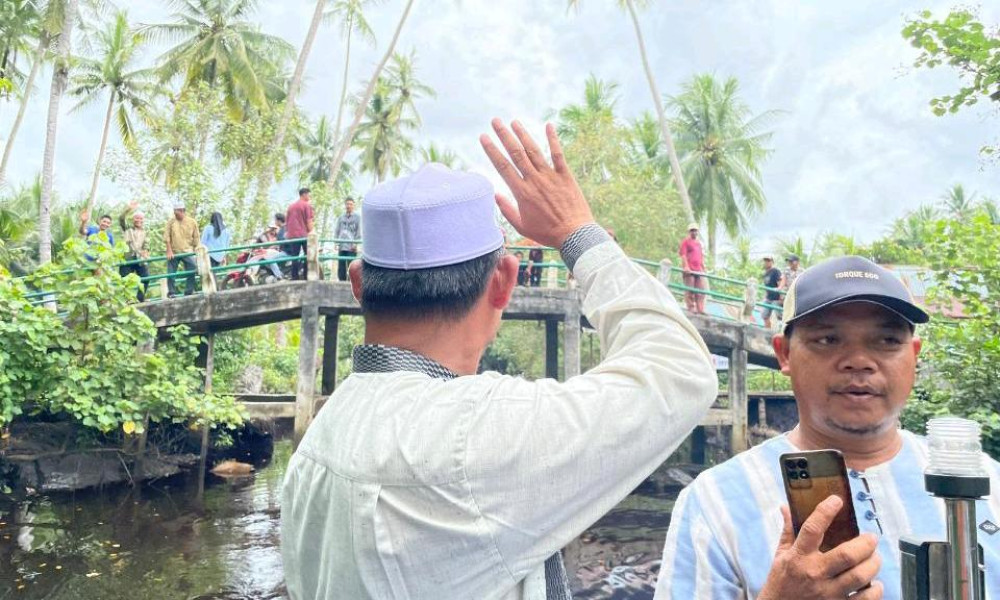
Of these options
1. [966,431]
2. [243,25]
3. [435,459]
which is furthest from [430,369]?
[243,25]

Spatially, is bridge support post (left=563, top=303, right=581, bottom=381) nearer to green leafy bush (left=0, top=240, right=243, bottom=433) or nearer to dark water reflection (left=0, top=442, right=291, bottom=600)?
dark water reflection (left=0, top=442, right=291, bottom=600)

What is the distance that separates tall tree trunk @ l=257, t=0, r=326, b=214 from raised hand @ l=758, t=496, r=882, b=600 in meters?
18.0

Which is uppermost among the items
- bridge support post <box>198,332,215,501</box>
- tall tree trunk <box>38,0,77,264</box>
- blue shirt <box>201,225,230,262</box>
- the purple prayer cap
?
tall tree trunk <box>38,0,77,264</box>

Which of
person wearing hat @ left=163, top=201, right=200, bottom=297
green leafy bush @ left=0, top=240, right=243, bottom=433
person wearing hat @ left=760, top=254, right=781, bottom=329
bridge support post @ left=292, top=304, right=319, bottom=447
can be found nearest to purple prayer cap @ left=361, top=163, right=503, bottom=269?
green leafy bush @ left=0, top=240, right=243, bottom=433

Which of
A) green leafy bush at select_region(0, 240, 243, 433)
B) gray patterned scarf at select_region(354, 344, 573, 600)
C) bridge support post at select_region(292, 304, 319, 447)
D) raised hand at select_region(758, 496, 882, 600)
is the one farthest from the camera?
bridge support post at select_region(292, 304, 319, 447)

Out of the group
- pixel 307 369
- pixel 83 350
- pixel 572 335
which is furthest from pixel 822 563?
pixel 572 335

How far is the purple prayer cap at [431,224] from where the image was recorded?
49.1 inches

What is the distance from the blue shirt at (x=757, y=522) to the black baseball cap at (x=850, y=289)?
34 centimetres

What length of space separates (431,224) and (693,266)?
12.7 meters

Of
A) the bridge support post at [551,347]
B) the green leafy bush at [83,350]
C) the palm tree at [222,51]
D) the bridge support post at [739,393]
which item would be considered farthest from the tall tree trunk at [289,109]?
the bridge support post at [739,393]

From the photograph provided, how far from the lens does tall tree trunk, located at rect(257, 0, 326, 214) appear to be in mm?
18250

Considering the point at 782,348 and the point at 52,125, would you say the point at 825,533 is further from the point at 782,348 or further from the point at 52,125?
the point at 52,125

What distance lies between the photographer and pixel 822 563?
1.13 metres

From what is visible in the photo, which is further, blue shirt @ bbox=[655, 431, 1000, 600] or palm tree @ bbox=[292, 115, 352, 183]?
palm tree @ bbox=[292, 115, 352, 183]
